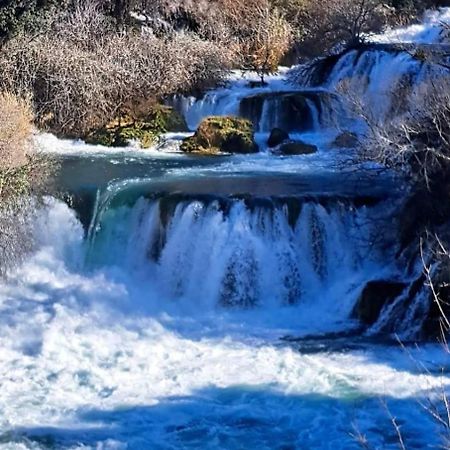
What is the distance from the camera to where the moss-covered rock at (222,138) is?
58.4 feet

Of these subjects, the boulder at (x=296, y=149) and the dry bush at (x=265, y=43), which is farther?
the dry bush at (x=265, y=43)

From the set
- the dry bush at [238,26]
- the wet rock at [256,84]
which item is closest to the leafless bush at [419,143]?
the wet rock at [256,84]

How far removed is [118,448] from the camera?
8734mm

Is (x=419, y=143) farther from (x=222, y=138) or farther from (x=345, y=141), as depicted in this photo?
(x=222, y=138)

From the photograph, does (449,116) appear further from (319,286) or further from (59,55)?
(59,55)

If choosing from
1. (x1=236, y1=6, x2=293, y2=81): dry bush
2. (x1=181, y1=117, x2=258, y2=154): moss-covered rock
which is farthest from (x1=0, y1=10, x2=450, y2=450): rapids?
(x1=236, y1=6, x2=293, y2=81): dry bush

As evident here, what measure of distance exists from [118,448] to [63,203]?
19.2ft

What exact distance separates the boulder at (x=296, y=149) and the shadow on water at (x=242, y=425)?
8324mm

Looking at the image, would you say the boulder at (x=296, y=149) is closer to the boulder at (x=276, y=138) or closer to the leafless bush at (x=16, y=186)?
the boulder at (x=276, y=138)

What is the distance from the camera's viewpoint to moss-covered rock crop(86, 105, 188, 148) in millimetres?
18594

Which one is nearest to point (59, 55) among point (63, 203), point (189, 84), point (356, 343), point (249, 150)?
point (189, 84)

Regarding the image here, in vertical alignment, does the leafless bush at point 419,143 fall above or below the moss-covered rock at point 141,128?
above

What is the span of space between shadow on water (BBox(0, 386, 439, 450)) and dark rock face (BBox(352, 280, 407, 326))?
2.27 meters

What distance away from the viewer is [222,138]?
17.8m
